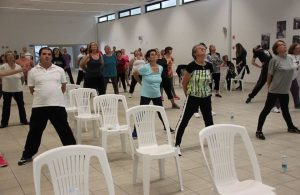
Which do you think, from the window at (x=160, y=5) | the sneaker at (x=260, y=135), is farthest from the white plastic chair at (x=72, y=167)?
the window at (x=160, y=5)

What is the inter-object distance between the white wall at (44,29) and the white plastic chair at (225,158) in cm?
2110

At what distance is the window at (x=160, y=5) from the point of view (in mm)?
16797

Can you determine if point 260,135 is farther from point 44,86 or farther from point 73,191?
point 73,191

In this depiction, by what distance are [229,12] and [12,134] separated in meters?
10.2

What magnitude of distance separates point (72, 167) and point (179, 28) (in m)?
14.8

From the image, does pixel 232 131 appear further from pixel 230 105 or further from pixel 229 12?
pixel 229 12

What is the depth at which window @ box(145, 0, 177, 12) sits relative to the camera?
1680cm

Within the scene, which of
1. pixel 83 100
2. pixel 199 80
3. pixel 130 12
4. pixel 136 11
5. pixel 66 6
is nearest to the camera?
pixel 199 80

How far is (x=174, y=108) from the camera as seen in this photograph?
8.40 m

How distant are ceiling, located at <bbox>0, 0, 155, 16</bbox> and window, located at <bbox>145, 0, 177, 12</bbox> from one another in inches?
19.7

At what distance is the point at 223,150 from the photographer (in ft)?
8.75

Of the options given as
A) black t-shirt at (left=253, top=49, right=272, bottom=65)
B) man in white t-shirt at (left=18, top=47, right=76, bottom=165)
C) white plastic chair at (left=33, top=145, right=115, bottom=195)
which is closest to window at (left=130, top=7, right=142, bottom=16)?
black t-shirt at (left=253, top=49, right=272, bottom=65)

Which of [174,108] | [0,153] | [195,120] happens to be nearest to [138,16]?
[174,108]

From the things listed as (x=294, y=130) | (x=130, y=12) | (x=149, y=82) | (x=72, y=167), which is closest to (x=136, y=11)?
(x=130, y=12)
